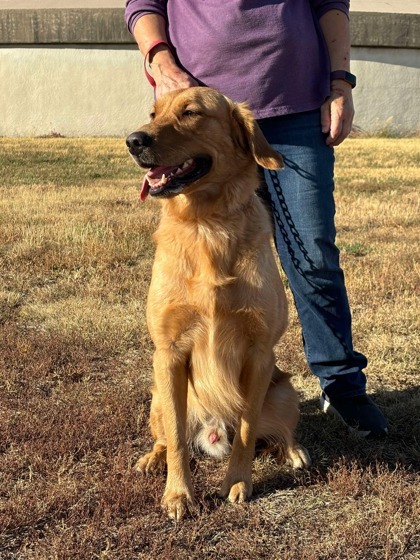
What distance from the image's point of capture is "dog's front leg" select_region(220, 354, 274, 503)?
270 cm

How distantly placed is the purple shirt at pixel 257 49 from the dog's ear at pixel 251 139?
0.75 ft

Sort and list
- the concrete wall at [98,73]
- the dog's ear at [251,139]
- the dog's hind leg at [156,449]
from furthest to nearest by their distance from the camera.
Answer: the concrete wall at [98,73] < the dog's hind leg at [156,449] < the dog's ear at [251,139]

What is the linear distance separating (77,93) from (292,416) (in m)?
19.6

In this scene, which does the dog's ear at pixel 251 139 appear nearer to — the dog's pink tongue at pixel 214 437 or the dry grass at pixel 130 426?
the dog's pink tongue at pixel 214 437

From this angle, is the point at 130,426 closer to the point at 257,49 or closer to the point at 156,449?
the point at 156,449

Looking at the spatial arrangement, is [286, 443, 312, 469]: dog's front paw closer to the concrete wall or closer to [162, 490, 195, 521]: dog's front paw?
[162, 490, 195, 521]: dog's front paw

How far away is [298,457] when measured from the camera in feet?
9.53

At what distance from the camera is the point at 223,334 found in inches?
104

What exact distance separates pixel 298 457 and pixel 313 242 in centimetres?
95

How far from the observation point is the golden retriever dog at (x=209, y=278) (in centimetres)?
262

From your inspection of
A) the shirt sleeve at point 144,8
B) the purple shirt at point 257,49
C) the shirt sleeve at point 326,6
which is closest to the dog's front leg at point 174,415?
the purple shirt at point 257,49

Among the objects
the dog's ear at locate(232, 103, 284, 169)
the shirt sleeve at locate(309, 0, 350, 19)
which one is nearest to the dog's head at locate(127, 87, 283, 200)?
the dog's ear at locate(232, 103, 284, 169)

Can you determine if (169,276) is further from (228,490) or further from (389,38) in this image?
(389,38)

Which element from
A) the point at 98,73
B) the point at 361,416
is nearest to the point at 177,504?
the point at 361,416
